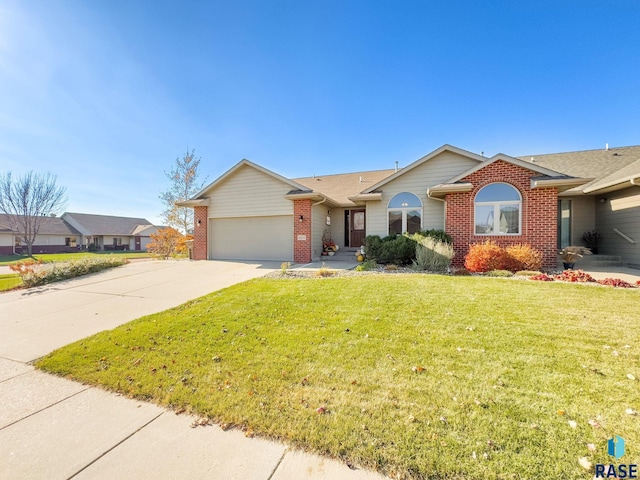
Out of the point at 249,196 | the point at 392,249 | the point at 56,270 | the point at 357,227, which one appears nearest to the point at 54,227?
the point at 56,270

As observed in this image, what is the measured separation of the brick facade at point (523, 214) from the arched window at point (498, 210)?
16 cm

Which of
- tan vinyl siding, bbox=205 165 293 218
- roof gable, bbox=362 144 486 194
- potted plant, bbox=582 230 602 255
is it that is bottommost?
potted plant, bbox=582 230 602 255

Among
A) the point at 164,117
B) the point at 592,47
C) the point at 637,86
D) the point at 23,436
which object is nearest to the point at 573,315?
the point at 23,436

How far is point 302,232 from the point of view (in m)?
12.5

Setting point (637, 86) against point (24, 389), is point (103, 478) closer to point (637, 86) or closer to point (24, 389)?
point (24, 389)

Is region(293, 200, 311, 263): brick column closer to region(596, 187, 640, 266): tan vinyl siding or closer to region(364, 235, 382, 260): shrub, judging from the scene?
region(364, 235, 382, 260): shrub

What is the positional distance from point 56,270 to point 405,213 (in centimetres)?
1443

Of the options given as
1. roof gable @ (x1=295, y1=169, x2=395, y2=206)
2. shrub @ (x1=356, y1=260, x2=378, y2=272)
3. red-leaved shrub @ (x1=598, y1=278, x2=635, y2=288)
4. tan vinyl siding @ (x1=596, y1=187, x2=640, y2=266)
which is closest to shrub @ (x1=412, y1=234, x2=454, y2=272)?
shrub @ (x1=356, y1=260, x2=378, y2=272)

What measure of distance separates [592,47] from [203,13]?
43.3ft

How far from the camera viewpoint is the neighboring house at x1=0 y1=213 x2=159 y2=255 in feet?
105

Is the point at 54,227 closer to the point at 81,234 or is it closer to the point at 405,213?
the point at 81,234

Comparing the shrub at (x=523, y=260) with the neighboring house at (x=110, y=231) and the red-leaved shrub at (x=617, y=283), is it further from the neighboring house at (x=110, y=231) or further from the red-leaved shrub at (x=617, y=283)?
the neighboring house at (x=110, y=231)

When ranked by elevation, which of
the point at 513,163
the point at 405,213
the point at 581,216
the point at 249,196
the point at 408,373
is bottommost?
the point at 408,373

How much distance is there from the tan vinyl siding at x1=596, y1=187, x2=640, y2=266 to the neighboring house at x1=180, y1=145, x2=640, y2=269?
0.04 meters
